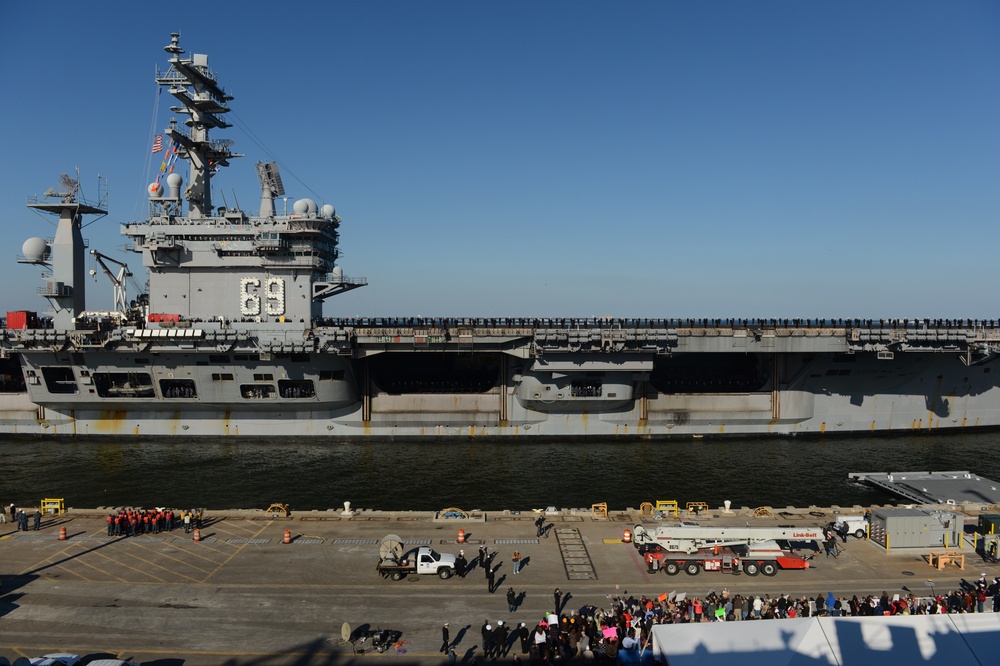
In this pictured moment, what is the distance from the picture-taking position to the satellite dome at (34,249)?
3372 cm

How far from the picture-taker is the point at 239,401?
108 feet

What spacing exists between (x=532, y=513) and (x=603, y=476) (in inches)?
293

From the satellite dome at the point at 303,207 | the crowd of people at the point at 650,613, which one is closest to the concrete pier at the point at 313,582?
the crowd of people at the point at 650,613

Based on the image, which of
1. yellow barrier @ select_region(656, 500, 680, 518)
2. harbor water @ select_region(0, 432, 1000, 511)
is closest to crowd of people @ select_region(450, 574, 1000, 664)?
yellow barrier @ select_region(656, 500, 680, 518)

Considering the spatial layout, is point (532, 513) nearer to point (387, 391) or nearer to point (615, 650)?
point (615, 650)

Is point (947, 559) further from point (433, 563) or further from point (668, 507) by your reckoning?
point (433, 563)

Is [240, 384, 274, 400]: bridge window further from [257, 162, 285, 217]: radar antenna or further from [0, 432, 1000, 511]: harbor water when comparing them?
[257, 162, 285, 217]: radar antenna

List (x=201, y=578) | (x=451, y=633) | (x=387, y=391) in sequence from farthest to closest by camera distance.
Answer: 1. (x=387, y=391)
2. (x=201, y=578)
3. (x=451, y=633)

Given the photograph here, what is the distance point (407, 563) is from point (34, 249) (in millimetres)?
Answer: 30326

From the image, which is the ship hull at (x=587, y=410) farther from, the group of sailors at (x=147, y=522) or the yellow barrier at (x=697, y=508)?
the group of sailors at (x=147, y=522)

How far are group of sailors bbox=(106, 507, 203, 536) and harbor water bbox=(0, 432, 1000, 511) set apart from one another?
428 cm

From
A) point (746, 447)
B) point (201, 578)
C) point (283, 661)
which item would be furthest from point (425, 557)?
point (746, 447)

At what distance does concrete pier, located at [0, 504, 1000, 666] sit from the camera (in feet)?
43.8

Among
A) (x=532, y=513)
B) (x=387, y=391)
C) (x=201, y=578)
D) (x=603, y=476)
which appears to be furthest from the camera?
(x=387, y=391)
